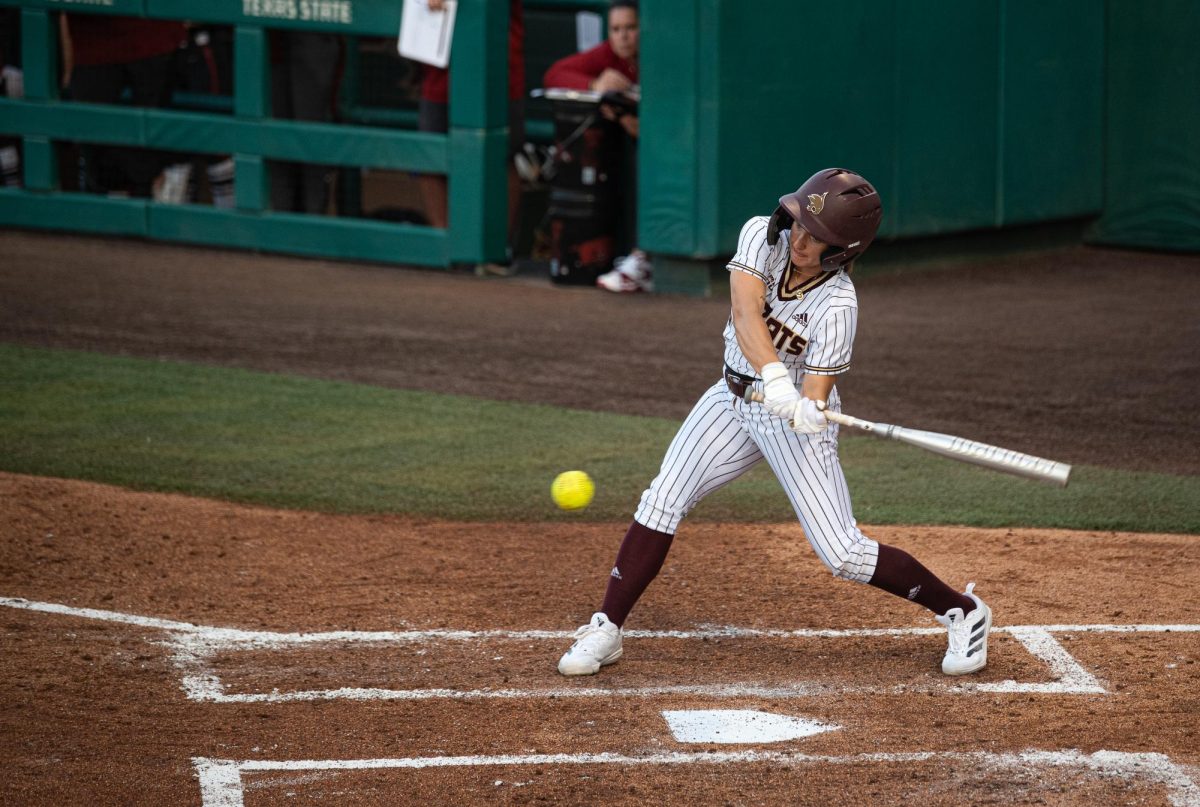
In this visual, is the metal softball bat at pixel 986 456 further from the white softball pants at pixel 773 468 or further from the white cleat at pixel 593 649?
the white cleat at pixel 593 649

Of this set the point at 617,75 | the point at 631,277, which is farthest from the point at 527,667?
the point at 617,75

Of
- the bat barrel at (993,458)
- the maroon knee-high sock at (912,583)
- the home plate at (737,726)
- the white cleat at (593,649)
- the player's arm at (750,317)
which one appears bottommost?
the home plate at (737,726)

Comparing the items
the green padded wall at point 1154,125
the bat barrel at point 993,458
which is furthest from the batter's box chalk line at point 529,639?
the green padded wall at point 1154,125

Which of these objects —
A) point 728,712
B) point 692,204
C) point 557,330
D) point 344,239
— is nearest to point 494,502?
point 728,712

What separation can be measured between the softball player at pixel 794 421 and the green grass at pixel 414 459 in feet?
5.43

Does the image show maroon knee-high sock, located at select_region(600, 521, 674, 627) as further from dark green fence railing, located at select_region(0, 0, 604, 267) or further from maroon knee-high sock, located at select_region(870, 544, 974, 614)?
dark green fence railing, located at select_region(0, 0, 604, 267)

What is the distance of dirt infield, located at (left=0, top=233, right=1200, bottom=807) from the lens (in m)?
4.03

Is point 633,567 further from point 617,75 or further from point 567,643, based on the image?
point 617,75

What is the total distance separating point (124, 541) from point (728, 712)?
104 inches

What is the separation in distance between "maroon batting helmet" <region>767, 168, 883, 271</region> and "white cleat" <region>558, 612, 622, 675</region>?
126 cm

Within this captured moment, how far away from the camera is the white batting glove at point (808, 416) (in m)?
4.38

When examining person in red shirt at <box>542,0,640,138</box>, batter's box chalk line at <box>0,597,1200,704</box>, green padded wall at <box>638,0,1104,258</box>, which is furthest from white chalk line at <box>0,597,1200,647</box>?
person in red shirt at <box>542,0,640,138</box>

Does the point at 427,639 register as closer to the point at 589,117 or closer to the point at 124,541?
the point at 124,541

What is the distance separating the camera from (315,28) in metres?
11.9
